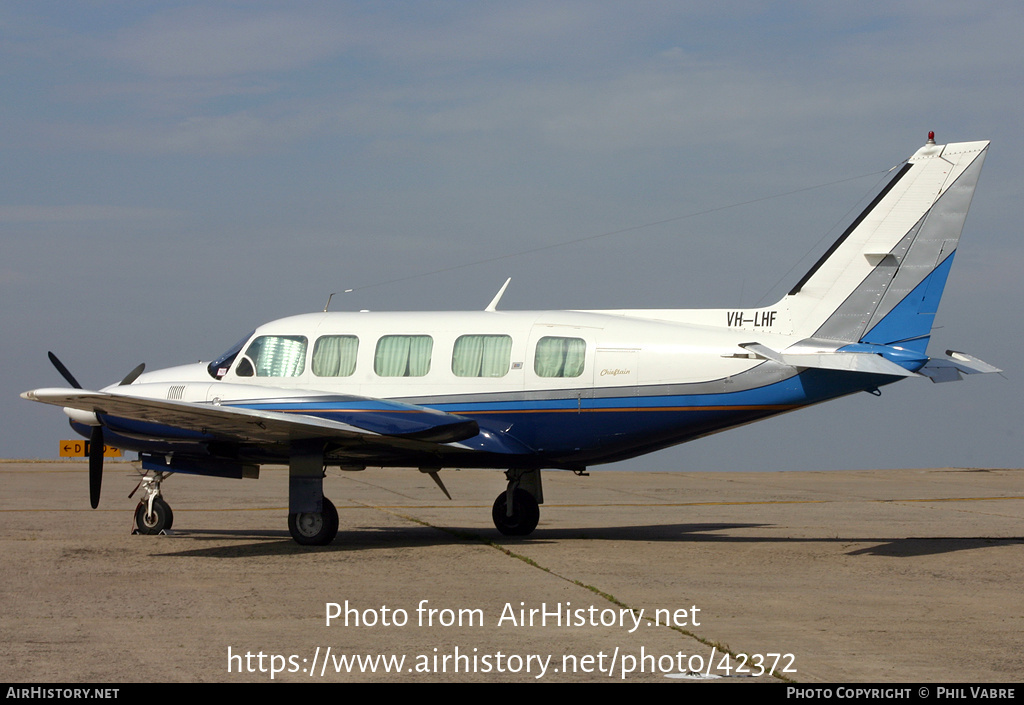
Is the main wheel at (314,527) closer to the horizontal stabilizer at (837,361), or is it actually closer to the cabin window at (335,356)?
the cabin window at (335,356)

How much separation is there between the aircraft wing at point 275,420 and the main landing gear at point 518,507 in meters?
1.86

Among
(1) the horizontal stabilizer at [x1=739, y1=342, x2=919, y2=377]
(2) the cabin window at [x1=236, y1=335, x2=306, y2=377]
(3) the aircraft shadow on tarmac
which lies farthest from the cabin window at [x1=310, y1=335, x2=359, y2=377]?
(1) the horizontal stabilizer at [x1=739, y1=342, x2=919, y2=377]

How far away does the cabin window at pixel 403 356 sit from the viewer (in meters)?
17.1

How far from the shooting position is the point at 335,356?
690 inches

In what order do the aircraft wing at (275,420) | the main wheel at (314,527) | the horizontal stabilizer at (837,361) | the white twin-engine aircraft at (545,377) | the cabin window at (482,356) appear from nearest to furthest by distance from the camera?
the aircraft wing at (275,420) < the horizontal stabilizer at (837,361) < the white twin-engine aircraft at (545,377) < the main wheel at (314,527) < the cabin window at (482,356)

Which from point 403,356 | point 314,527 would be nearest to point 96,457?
point 314,527

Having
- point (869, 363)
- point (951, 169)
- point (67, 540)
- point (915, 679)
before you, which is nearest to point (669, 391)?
point (869, 363)

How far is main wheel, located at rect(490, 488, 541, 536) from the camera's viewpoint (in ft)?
58.3

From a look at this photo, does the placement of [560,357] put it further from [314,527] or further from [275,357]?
[275,357]

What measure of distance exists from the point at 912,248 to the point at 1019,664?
8.44 m

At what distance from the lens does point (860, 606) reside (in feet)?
36.7

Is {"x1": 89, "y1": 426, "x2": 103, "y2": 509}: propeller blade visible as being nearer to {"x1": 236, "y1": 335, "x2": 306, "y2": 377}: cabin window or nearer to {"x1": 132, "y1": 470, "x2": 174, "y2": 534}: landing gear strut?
{"x1": 132, "y1": 470, "x2": 174, "y2": 534}: landing gear strut

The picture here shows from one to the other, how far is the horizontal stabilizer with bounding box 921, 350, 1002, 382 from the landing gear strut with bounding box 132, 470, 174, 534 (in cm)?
1196

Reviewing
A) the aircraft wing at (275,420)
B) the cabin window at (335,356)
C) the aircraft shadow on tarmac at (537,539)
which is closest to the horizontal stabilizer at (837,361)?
the aircraft shadow on tarmac at (537,539)
